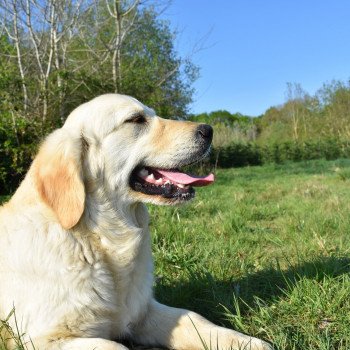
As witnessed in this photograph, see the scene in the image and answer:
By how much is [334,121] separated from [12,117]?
2203cm

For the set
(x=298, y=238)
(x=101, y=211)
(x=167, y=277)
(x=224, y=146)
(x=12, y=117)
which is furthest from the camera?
(x=224, y=146)

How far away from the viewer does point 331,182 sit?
9.75m

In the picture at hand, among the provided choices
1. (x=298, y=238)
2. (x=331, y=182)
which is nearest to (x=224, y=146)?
(x=331, y=182)

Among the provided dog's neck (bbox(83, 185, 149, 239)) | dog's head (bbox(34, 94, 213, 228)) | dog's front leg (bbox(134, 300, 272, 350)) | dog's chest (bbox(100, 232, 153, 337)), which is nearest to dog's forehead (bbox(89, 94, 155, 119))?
dog's head (bbox(34, 94, 213, 228))

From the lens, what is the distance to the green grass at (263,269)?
235cm

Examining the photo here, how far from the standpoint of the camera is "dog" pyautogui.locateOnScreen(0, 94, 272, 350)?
2.18 m

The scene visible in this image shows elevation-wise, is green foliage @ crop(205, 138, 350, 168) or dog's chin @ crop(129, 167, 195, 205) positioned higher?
green foliage @ crop(205, 138, 350, 168)

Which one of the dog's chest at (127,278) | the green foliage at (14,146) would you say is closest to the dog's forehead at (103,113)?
the dog's chest at (127,278)

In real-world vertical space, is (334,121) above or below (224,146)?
above

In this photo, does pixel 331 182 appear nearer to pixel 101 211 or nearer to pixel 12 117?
pixel 12 117

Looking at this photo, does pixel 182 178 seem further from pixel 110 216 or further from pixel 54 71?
pixel 54 71

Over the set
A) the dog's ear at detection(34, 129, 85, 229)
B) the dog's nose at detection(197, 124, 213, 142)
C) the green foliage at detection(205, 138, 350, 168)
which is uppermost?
the green foliage at detection(205, 138, 350, 168)

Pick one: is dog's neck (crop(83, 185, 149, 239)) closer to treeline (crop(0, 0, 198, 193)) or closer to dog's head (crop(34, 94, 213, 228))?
dog's head (crop(34, 94, 213, 228))

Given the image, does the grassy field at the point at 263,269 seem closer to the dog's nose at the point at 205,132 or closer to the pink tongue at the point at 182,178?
the pink tongue at the point at 182,178
